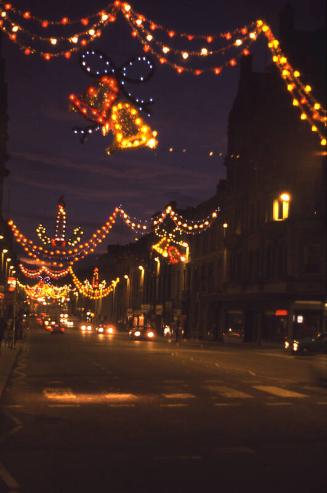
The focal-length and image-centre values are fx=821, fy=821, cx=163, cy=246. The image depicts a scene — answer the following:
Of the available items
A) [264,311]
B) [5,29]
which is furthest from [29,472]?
[264,311]

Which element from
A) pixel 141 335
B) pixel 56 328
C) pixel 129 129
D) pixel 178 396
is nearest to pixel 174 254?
pixel 141 335

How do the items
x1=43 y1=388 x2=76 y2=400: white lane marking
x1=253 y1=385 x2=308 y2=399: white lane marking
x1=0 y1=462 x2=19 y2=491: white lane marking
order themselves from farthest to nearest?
x1=253 y1=385 x2=308 y2=399: white lane marking, x1=43 y1=388 x2=76 y2=400: white lane marking, x1=0 y1=462 x2=19 y2=491: white lane marking

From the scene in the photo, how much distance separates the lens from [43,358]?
36281mm

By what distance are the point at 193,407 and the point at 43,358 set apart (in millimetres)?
19995

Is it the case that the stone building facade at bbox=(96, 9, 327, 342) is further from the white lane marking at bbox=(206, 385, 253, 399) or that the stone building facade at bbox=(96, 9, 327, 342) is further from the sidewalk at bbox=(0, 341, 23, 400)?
the white lane marking at bbox=(206, 385, 253, 399)

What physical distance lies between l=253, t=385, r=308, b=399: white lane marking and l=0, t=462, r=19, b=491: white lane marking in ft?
37.5

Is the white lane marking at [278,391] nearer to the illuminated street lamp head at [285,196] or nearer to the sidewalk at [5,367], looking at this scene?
the sidewalk at [5,367]

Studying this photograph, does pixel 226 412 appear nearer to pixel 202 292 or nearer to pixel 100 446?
pixel 100 446

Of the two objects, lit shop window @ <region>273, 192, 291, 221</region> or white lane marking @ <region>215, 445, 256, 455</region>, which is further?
lit shop window @ <region>273, 192, 291, 221</region>

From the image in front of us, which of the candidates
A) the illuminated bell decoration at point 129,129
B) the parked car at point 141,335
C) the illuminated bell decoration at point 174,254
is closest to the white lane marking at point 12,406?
the illuminated bell decoration at point 129,129

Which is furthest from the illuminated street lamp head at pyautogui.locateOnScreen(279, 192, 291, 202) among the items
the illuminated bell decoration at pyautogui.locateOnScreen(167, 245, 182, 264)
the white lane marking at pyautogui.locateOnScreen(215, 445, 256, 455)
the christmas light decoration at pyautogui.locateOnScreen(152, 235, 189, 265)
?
the white lane marking at pyautogui.locateOnScreen(215, 445, 256, 455)

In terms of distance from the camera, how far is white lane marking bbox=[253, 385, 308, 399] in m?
20.5

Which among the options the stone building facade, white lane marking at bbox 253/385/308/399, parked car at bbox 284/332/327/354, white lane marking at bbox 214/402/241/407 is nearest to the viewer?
white lane marking at bbox 214/402/241/407

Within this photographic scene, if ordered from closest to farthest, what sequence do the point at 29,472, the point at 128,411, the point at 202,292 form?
the point at 29,472 → the point at 128,411 → the point at 202,292
